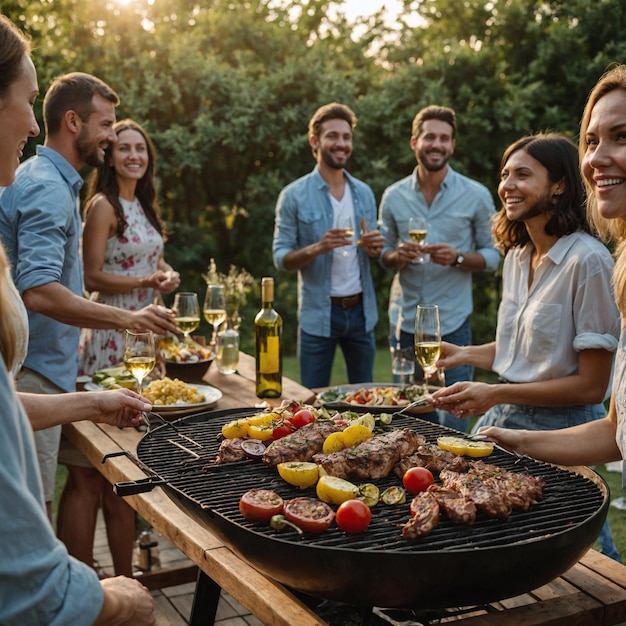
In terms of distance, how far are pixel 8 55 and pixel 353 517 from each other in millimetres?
1599

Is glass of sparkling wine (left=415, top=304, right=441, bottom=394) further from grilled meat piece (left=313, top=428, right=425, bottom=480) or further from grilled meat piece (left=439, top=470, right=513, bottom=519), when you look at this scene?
grilled meat piece (left=439, top=470, right=513, bottom=519)

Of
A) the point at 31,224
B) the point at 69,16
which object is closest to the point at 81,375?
the point at 31,224

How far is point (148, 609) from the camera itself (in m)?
1.82

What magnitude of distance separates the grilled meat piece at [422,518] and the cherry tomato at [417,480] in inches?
6.9

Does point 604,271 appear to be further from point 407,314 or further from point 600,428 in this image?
point 407,314

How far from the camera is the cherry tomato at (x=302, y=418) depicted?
2996 mm

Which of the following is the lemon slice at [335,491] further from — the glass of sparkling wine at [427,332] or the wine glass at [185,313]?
the wine glass at [185,313]

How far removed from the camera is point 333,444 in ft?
8.80

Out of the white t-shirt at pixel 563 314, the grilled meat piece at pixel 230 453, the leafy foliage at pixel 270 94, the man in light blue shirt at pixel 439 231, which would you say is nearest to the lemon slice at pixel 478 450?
the grilled meat piece at pixel 230 453

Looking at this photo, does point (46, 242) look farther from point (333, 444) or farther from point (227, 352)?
point (333, 444)

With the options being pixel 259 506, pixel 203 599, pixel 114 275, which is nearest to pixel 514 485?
pixel 259 506

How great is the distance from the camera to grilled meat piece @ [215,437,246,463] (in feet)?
8.76

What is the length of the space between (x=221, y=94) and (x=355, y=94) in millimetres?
2006

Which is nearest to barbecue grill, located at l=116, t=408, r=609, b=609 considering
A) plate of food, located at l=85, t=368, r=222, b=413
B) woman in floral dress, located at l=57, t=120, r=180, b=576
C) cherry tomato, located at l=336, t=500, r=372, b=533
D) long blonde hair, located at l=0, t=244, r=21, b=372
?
cherry tomato, located at l=336, t=500, r=372, b=533
